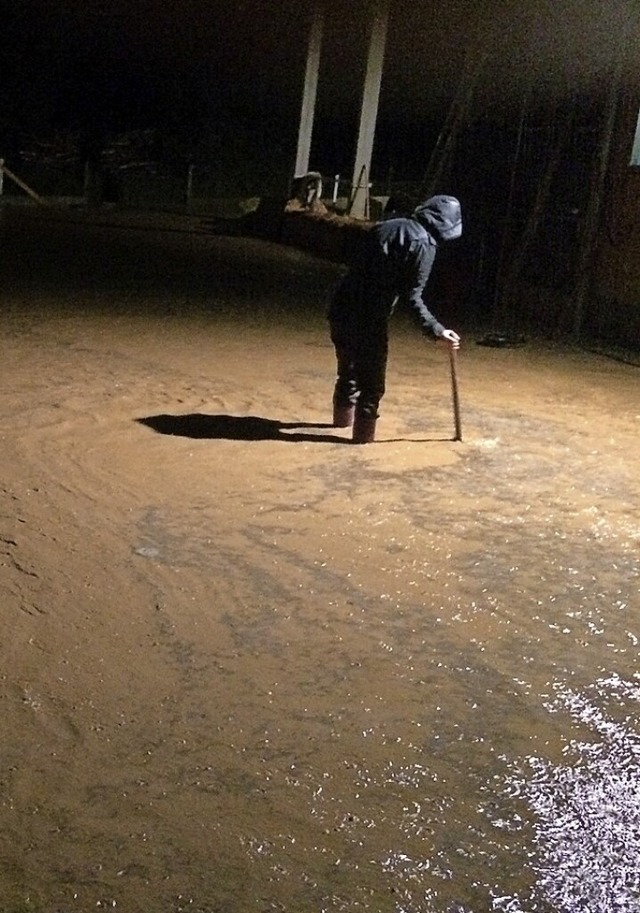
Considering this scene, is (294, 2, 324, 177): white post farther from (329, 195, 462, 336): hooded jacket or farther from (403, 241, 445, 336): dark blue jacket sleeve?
(403, 241, 445, 336): dark blue jacket sleeve

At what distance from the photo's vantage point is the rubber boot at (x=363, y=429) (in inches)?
273

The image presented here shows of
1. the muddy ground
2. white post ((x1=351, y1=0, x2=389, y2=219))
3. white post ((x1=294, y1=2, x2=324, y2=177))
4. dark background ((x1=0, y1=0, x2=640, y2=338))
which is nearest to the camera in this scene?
the muddy ground

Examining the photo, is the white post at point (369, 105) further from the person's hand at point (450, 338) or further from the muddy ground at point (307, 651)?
the person's hand at point (450, 338)

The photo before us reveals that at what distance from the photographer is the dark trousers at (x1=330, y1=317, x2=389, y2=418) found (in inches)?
268

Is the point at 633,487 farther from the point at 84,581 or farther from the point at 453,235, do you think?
the point at 84,581

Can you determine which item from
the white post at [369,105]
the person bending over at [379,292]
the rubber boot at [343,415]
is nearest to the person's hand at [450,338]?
the person bending over at [379,292]

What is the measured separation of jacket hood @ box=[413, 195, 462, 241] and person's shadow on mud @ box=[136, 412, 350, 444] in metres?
1.54

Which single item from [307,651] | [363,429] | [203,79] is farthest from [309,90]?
[307,651]

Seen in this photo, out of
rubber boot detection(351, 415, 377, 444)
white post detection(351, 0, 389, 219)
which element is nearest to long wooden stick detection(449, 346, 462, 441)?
rubber boot detection(351, 415, 377, 444)

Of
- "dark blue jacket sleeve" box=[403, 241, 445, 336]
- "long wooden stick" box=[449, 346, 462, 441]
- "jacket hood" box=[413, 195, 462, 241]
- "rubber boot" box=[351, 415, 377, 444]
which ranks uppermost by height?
"jacket hood" box=[413, 195, 462, 241]

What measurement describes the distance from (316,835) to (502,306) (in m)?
11.5

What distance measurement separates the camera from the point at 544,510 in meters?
5.99

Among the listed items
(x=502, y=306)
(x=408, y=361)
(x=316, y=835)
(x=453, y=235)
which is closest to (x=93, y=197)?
(x=502, y=306)

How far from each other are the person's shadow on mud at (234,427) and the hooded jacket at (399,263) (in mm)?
915
